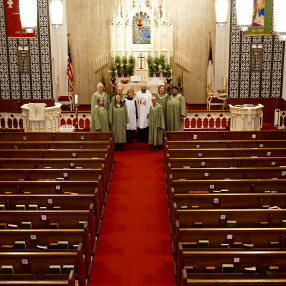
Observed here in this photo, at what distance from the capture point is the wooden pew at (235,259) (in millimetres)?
5578

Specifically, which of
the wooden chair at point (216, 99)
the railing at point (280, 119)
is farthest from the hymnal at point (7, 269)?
the wooden chair at point (216, 99)

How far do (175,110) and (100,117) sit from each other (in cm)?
205

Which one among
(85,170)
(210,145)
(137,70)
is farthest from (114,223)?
(137,70)

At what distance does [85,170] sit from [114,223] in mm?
1120

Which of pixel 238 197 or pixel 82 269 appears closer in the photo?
pixel 82 269

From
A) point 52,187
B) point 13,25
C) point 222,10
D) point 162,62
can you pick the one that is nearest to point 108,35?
point 162,62

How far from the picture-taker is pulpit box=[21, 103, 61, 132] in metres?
13.3

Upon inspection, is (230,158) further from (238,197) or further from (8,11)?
(8,11)

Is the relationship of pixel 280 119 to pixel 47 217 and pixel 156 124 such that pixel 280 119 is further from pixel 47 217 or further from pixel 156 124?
pixel 47 217

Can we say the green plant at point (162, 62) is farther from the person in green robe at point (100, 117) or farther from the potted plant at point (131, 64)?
the person in green robe at point (100, 117)

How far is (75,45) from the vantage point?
19.6 m

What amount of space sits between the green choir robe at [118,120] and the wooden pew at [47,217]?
5.85m

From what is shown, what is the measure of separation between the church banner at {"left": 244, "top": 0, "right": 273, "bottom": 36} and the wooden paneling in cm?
606

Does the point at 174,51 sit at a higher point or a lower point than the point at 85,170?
higher
